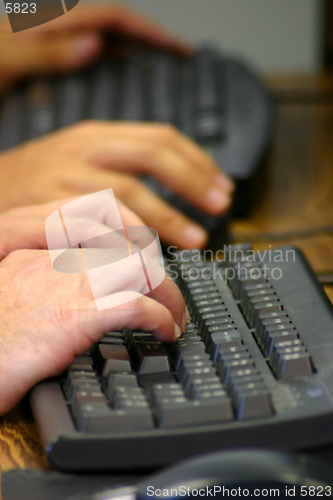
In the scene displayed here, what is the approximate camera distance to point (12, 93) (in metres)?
1.01

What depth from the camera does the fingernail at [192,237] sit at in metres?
0.66

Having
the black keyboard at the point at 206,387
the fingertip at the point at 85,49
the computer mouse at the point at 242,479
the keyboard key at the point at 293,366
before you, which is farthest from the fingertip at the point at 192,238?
the fingertip at the point at 85,49

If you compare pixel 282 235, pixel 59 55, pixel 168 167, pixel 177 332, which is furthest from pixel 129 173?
pixel 59 55

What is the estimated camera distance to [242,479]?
0.92 feet

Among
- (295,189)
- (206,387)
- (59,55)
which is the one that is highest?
(59,55)

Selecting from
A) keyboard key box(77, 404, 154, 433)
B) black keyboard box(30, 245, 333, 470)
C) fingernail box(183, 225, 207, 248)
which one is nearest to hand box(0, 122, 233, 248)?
fingernail box(183, 225, 207, 248)

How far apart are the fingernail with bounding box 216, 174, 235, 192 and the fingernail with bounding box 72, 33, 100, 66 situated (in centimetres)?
48

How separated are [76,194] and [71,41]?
0.52 m

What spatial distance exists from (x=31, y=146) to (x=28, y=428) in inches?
17.7

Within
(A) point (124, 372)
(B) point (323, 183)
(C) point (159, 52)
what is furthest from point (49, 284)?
(C) point (159, 52)

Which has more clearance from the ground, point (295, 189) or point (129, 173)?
point (129, 173)

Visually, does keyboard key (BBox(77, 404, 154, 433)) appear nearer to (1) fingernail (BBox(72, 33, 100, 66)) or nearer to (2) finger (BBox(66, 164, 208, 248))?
(2) finger (BBox(66, 164, 208, 248))

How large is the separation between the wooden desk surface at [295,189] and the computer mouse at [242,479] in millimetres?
128

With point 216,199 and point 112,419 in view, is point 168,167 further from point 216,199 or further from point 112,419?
point 112,419
